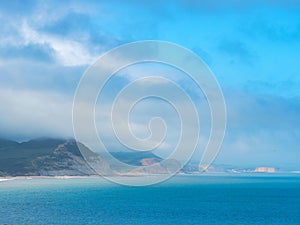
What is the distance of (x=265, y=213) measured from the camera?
534ft

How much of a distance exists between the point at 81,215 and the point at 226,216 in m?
46.5

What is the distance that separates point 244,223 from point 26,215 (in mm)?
65269

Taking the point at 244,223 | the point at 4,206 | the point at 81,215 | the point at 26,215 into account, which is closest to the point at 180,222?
the point at 244,223

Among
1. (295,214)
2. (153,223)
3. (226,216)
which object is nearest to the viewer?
(153,223)

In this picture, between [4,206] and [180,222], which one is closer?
[180,222]

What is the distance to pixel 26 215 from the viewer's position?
14225 cm

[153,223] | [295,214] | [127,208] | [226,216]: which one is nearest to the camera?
[153,223]

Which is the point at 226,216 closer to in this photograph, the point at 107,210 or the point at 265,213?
the point at 265,213

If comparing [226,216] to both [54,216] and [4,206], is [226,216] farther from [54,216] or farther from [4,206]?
[4,206]

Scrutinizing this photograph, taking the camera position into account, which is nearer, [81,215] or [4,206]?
[81,215]

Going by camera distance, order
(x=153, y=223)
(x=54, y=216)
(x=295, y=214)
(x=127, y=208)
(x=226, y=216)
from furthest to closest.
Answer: (x=127, y=208), (x=295, y=214), (x=226, y=216), (x=54, y=216), (x=153, y=223)

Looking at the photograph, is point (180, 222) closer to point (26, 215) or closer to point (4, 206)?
point (26, 215)

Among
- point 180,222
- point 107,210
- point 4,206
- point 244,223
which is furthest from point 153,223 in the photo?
point 4,206

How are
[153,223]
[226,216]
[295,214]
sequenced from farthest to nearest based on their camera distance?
[295,214] < [226,216] < [153,223]
